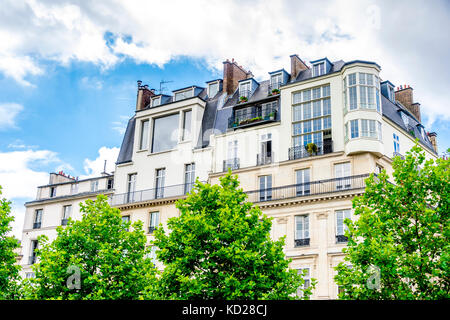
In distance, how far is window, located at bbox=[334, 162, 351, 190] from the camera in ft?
110

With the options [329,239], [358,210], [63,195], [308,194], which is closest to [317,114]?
[308,194]

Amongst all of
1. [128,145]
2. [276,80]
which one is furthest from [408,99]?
[128,145]

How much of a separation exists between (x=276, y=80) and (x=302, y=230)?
13082 mm

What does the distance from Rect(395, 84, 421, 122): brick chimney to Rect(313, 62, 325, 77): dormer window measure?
34.8 feet

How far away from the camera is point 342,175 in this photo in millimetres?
34156

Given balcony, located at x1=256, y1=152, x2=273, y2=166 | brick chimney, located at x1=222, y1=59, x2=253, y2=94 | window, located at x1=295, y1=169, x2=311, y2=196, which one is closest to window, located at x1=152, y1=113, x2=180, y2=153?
brick chimney, located at x1=222, y1=59, x2=253, y2=94

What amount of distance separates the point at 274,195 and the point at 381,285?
14.7m

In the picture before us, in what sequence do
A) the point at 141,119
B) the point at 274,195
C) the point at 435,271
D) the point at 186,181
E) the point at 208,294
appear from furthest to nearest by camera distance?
the point at 141,119
the point at 186,181
the point at 274,195
the point at 208,294
the point at 435,271

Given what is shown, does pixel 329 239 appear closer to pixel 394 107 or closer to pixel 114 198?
pixel 394 107

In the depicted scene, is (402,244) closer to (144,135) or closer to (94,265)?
(94,265)

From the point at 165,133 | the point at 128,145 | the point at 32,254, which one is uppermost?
the point at 165,133

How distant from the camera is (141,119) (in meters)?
45.0

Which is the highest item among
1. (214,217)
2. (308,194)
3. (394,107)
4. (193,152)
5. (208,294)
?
(394,107)

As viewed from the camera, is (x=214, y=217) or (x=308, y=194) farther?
(x=308, y=194)
